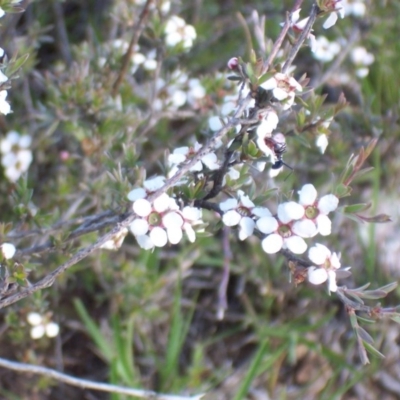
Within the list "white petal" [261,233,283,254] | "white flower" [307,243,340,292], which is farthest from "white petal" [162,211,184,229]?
"white flower" [307,243,340,292]

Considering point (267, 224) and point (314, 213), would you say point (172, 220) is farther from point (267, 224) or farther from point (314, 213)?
point (314, 213)

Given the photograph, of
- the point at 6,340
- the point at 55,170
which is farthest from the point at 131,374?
the point at 55,170

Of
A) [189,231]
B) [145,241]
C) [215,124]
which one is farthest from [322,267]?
[215,124]

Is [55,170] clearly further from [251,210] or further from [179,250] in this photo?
[251,210]

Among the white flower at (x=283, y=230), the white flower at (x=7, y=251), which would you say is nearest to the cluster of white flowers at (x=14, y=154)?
the white flower at (x=7, y=251)

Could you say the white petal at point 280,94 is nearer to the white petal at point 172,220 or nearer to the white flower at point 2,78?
the white petal at point 172,220

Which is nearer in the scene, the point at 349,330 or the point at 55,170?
the point at 55,170
